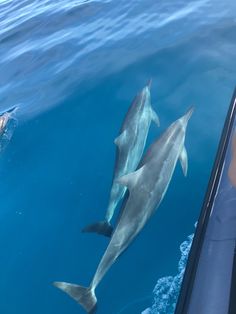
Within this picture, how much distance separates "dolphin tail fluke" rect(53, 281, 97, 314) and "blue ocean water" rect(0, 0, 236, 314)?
0.63m

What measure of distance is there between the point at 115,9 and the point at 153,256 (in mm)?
9471

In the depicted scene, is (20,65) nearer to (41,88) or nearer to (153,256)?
(41,88)

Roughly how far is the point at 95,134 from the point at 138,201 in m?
2.88

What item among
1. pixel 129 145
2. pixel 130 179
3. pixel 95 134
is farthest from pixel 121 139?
pixel 95 134

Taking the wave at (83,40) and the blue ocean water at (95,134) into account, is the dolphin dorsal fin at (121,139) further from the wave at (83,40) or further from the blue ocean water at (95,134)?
the wave at (83,40)

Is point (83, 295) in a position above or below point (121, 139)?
below

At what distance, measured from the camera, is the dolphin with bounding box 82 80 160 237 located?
489 cm

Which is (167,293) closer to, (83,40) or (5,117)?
(5,117)

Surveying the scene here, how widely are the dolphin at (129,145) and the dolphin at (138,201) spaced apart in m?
0.42

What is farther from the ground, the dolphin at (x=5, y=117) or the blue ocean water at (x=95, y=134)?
the dolphin at (x=5, y=117)

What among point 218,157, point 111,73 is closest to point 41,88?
point 111,73

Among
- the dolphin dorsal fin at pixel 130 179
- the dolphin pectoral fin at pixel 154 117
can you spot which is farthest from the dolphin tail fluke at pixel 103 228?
the dolphin pectoral fin at pixel 154 117

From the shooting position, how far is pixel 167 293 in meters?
4.30

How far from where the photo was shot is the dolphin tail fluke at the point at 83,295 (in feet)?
12.9
